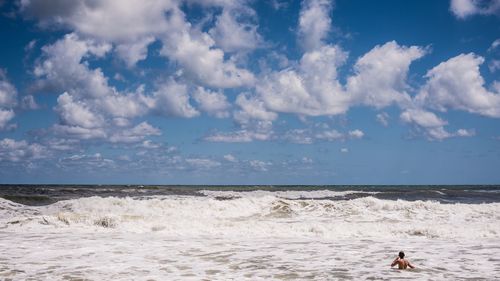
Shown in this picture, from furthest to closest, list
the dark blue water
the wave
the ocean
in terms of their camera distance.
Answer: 1. the dark blue water
2. the wave
3. the ocean

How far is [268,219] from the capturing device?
2689cm

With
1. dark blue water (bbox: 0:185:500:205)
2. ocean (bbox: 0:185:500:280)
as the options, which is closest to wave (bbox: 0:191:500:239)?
ocean (bbox: 0:185:500:280)

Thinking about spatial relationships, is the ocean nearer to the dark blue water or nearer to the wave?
the wave

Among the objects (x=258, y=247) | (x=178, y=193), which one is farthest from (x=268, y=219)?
(x=178, y=193)

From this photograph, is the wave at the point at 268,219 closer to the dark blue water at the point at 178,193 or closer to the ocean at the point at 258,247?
the ocean at the point at 258,247

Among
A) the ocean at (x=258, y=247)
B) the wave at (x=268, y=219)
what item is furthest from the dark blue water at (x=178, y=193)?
the ocean at (x=258, y=247)

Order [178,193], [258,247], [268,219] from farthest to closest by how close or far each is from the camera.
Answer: [178,193] → [268,219] → [258,247]

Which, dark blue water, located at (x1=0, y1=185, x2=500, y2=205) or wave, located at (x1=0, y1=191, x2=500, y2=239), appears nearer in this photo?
wave, located at (x1=0, y1=191, x2=500, y2=239)

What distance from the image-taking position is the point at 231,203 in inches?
1303

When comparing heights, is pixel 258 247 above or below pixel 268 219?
below

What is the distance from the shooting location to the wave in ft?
65.8

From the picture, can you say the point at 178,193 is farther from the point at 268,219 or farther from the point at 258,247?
the point at 258,247

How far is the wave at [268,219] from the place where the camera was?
2006 centimetres

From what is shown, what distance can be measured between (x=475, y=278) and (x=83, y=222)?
1855 cm
